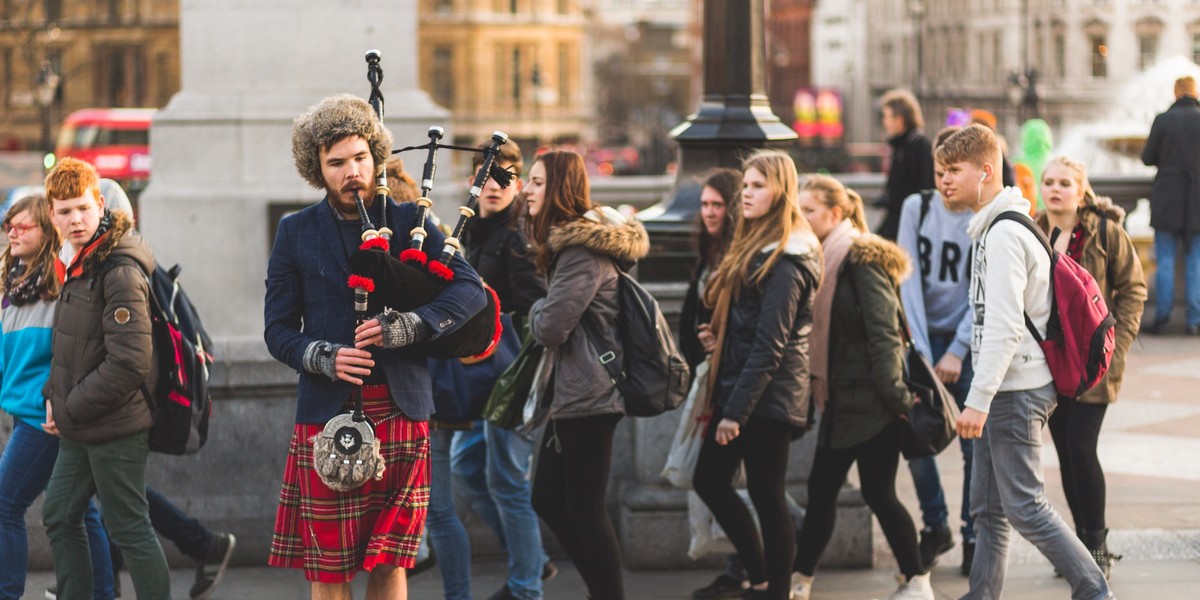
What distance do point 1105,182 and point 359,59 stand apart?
26.6ft

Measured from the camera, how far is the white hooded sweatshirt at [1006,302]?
18.2 feet

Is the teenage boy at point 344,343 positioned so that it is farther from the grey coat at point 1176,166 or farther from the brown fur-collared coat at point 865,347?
the grey coat at point 1176,166

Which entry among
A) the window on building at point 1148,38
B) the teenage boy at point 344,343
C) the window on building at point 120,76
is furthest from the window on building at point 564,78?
the teenage boy at point 344,343

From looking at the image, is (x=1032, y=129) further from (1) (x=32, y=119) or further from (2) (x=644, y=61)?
(2) (x=644, y=61)

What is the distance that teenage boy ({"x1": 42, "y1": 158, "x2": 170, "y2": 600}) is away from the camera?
5.66m

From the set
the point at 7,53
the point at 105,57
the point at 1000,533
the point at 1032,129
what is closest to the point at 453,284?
the point at 1000,533

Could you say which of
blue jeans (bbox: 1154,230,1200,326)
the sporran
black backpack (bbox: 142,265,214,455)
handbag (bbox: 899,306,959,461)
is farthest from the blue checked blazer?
blue jeans (bbox: 1154,230,1200,326)

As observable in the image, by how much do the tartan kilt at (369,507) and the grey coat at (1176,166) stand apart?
30.2 feet

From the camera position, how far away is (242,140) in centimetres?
909

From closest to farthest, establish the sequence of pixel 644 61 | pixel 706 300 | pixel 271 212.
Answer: pixel 706 300, pixel 271 212, pixel 644 61

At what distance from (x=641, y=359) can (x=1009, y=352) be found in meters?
1.30

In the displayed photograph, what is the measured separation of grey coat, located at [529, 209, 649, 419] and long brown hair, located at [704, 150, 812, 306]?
0.41 meters

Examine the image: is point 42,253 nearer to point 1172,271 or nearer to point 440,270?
point 440,270

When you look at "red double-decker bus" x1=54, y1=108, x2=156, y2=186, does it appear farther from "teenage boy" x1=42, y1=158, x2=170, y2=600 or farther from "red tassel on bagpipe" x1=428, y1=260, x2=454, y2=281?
"red tassel on bagpipe" x1=428, y1=260, x2=454, y2=281
